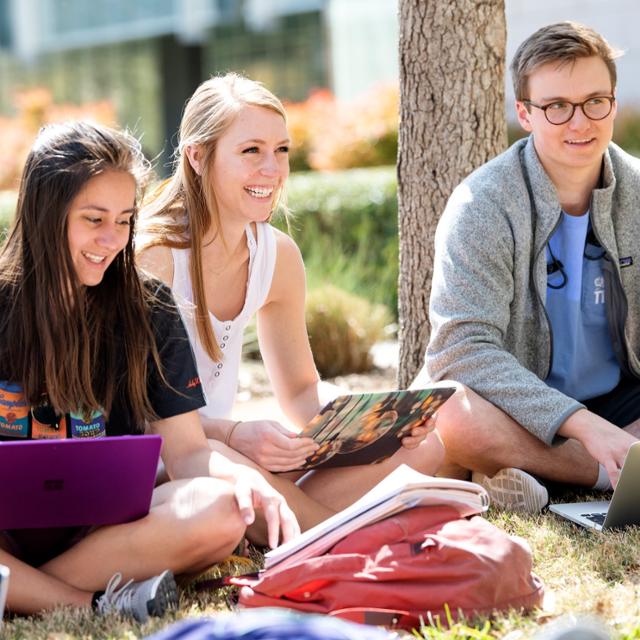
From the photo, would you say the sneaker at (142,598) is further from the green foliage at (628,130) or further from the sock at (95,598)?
the green foliage at (628,130)

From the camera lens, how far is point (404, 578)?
266cm

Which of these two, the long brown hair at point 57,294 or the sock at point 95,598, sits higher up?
the long brown hair at point 57,294

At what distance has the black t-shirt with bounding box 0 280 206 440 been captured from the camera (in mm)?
3000

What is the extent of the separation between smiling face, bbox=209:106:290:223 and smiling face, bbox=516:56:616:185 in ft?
2.91

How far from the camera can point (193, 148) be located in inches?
144

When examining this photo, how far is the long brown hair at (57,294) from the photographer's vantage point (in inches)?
117

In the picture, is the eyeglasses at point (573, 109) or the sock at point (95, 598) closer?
the sock at point (95, 598)

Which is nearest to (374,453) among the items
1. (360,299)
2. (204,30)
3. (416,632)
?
(416,632)

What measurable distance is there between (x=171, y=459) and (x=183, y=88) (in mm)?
19814

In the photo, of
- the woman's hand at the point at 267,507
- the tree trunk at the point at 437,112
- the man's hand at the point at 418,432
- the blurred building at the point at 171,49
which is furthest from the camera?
the blurred building at the point at 171,49

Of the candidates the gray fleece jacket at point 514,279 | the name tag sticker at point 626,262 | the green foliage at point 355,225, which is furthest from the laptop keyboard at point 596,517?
the green foliage at point 355,225

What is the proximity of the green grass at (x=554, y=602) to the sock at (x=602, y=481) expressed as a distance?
0.50m

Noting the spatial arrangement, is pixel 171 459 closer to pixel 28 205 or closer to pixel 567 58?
pixel 28 205

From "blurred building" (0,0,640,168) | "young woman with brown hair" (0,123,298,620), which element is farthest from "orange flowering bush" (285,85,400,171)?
"young woman with brown hair" (0,123,298,620)
